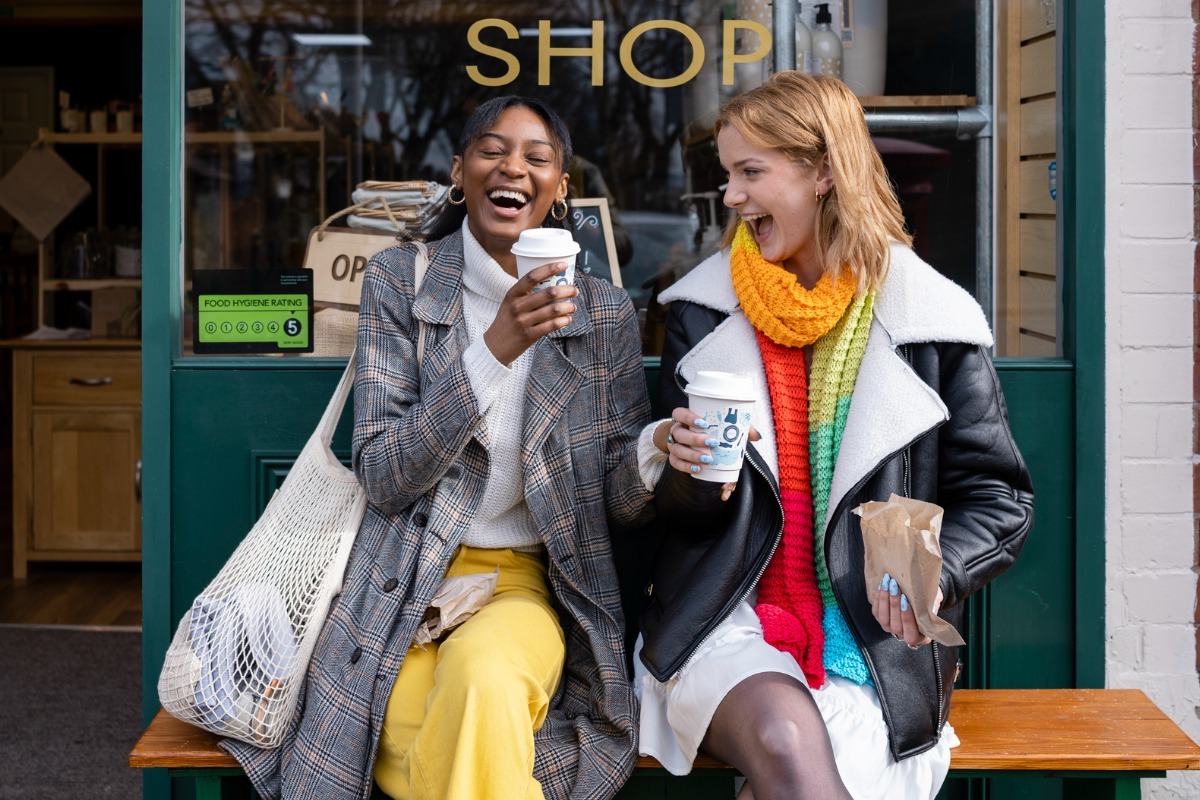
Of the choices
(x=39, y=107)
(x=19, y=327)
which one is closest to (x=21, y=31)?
(x=39, y=107)

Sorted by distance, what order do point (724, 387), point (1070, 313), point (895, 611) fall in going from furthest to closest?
1. point (1070, 313)
2. point (895, 611)
3. point (724, 387)

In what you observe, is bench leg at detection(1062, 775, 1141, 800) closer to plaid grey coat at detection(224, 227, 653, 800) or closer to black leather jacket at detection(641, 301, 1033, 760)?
black leather jacket at detection(641, 301, 1033, 760)

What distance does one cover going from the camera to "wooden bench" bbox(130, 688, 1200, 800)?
7.75 feet

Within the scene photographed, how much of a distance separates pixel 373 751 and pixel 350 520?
433 millimetres

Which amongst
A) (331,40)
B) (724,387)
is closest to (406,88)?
(331,40)

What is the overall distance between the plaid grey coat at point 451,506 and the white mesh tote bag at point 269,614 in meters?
0.05

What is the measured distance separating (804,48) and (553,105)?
0.65 meters

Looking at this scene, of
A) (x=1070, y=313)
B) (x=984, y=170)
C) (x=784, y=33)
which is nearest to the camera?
(x=1070, y=313)

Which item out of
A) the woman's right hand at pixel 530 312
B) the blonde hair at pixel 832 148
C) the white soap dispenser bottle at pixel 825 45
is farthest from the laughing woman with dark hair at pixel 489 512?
the white soap dispenser bottle at pixel 825 45

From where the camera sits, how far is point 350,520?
250 cm

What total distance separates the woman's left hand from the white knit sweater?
71cm

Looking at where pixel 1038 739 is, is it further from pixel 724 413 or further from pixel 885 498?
pixel 724 413

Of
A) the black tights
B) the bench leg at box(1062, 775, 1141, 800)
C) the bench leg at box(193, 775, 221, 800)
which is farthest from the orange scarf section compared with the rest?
the bench leg at box(193, 775, 221, 800)

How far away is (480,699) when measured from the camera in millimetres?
2164
